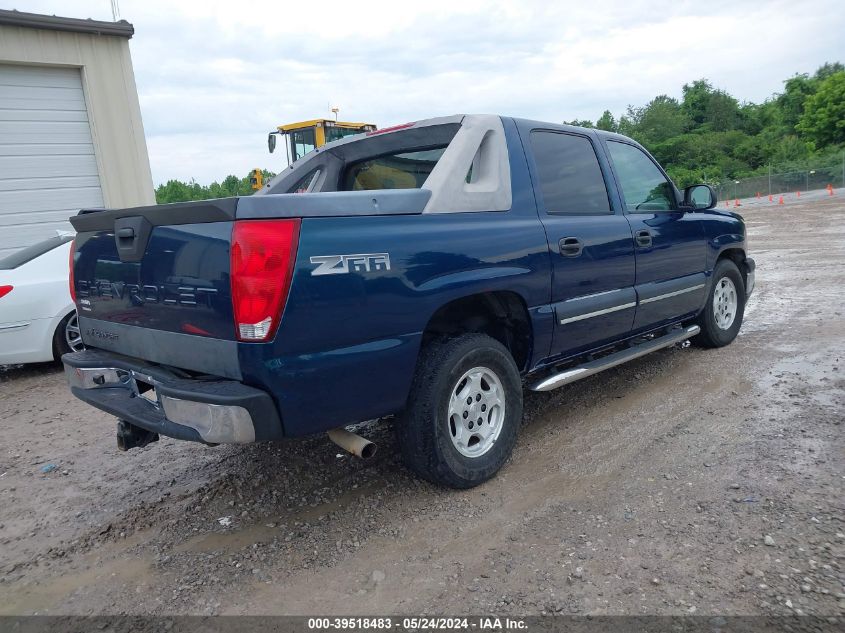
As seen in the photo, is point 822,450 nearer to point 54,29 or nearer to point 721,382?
point 721,382

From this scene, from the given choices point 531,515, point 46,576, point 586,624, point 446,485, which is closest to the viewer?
point 586,624

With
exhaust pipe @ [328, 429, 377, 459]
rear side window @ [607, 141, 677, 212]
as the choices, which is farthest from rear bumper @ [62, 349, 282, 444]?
rear side window @ [607, 141, 677, 212]

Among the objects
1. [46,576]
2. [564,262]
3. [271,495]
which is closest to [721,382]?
[564,262]

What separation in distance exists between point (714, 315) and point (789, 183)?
4502 centimetres

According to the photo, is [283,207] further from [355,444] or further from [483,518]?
[483,518]

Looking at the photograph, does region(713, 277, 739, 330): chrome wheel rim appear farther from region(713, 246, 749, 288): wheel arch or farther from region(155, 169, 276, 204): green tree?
region(155, 169, 276, 204): green tree

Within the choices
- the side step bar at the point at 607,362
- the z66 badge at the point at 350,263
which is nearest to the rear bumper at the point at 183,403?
the z66 badge at the point at 350,263

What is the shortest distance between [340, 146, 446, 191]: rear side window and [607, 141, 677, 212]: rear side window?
151 centimetres

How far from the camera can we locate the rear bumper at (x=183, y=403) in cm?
256

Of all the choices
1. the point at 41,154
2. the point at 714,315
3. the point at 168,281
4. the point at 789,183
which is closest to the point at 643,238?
the point at 714,315

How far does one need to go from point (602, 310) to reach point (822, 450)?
148 centimetres

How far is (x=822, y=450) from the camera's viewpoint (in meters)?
3.59

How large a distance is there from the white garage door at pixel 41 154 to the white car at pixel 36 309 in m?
4.00

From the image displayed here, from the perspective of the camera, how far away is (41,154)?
395 inches
